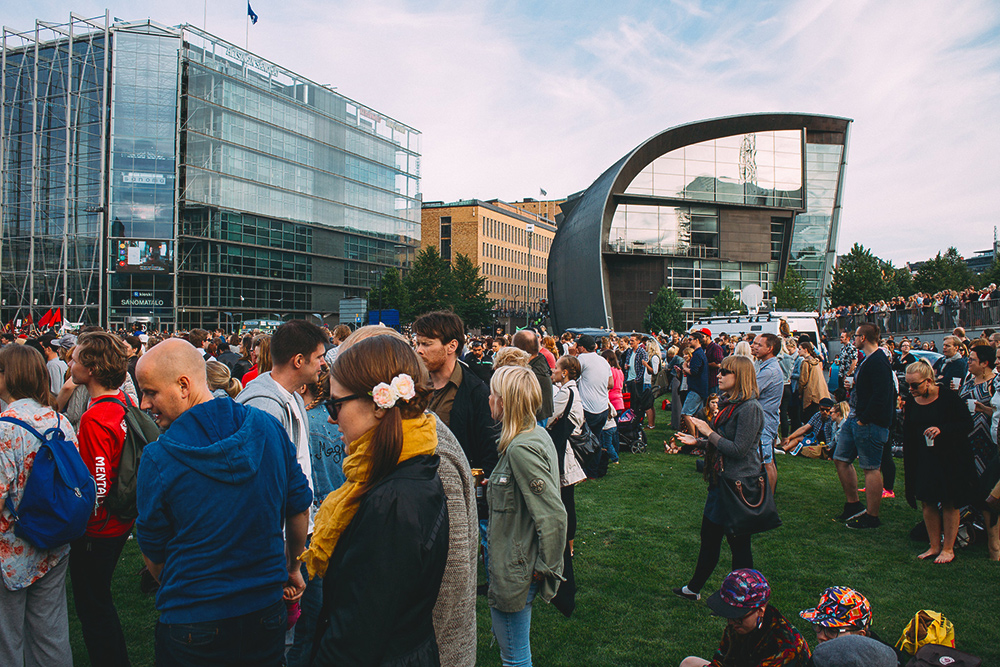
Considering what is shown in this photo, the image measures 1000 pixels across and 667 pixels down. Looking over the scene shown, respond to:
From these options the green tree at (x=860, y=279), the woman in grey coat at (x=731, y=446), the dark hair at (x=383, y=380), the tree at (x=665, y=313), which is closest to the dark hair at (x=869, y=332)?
the woman in grey coat at (x=731, y=446)

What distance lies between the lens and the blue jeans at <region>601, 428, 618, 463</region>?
10203 mm

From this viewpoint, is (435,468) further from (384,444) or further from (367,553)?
(367,553)

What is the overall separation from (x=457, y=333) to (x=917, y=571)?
488cm

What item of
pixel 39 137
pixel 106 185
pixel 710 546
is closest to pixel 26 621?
pixel 710 546

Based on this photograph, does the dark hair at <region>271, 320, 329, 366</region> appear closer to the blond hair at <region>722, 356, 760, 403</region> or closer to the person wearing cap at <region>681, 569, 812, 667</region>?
the person wearing cap at <region>681, 569, 812, 667</region>

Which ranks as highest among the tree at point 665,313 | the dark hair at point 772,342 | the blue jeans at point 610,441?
the tree at point 665,313

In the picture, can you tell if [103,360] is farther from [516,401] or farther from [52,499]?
[516,401]

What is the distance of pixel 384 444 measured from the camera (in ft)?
6.05

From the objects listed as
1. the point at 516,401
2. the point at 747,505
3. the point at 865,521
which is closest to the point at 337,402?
the point at 516,401

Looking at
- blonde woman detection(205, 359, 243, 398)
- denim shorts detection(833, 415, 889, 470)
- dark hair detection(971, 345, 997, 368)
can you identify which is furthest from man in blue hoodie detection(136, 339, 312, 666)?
dark hair detection(971, 345, 997, 368)

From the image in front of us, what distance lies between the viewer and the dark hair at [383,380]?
185 cm

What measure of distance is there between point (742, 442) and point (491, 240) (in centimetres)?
10229

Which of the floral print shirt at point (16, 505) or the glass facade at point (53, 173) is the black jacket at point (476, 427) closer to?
the floral print shirt at point (16, 505)

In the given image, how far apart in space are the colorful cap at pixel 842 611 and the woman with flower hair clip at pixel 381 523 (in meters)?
2.36
